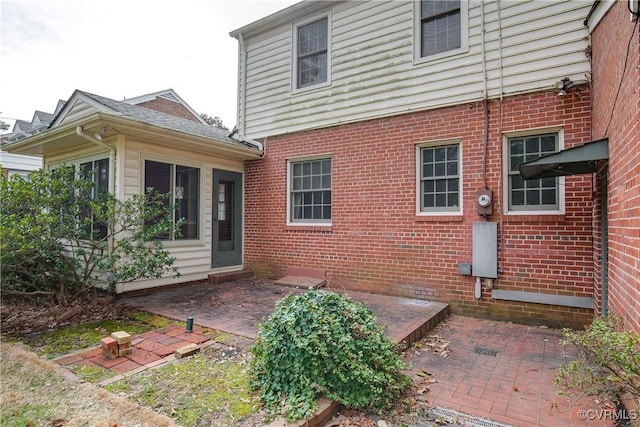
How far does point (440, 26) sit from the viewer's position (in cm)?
581

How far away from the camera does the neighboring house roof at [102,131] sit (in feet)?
17.5

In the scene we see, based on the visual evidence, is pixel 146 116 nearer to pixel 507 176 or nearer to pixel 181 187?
pixel 181 187

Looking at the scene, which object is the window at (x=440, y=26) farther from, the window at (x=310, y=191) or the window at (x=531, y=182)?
the window at (x=310, y=191)

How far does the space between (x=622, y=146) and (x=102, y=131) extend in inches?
279

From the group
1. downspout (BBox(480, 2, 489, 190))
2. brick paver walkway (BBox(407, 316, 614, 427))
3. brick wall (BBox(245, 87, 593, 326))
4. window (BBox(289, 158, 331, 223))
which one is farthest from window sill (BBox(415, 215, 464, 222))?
window (BBox(289, 158, 331, 223))

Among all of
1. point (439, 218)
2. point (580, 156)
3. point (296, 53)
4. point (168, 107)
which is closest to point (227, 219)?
point (296, 53)

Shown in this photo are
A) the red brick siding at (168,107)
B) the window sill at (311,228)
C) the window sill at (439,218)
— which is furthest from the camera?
the red brick siding at (168,107)

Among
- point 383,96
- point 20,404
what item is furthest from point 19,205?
point 383,96

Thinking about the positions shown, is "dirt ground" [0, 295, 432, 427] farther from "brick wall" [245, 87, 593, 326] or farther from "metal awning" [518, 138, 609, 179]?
"brick wall" [245, 87, 593, 326]

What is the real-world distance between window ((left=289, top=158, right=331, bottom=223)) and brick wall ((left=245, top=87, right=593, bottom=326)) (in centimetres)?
25

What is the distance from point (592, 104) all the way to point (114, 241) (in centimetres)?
775

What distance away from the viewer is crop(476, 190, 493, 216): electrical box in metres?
5.04

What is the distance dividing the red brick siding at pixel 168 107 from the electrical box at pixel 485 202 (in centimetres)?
1788

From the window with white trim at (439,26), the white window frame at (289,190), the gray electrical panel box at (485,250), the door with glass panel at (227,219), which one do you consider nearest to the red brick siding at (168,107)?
the door with glass panel at (227,219)
